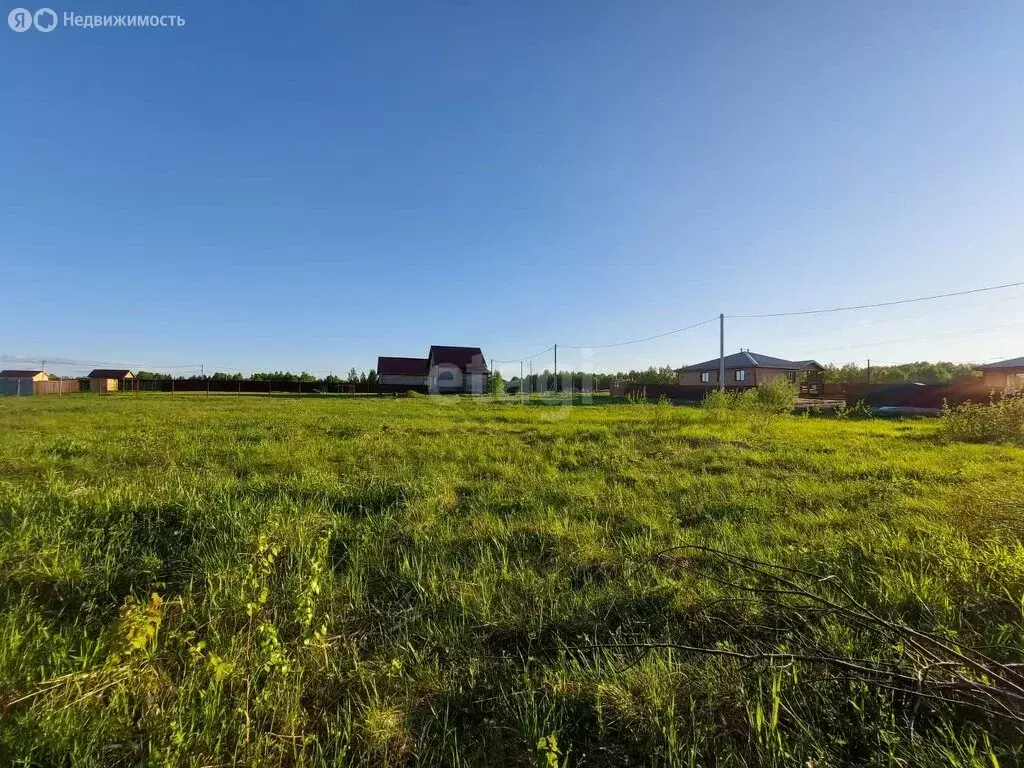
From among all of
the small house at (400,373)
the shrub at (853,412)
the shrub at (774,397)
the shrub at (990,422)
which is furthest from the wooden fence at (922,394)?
the small house at (400,373)

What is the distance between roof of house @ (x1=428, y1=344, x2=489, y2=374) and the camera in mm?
42312

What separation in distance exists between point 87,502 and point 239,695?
323 cm

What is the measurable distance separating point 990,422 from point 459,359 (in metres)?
37.9

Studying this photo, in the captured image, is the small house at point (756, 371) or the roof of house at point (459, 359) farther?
the roof of house at point (459, 359)

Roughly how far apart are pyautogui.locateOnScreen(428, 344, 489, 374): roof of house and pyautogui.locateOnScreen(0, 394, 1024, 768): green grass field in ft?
124

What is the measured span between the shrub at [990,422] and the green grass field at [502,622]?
571 centimetres

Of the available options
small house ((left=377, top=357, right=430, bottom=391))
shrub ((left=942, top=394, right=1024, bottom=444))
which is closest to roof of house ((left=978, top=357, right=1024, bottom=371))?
shrub ((left=942, top=394, right=1024, bottom=444))

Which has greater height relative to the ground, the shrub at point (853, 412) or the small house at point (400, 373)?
the small house at point (400, 373)

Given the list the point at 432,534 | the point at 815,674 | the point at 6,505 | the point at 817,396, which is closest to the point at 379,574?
the point at 432,534

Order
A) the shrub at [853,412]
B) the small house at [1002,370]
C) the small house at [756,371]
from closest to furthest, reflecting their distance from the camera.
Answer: the shrub at [853,412] → the small house at [1002,370] → the small house at [756,371]

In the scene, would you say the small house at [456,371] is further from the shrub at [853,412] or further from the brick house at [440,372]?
the shrub at [853,412]

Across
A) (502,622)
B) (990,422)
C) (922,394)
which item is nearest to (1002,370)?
(922,394)

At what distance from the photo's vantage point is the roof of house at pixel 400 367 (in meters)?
44.6

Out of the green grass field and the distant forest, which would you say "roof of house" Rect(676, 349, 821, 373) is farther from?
the green grass field
